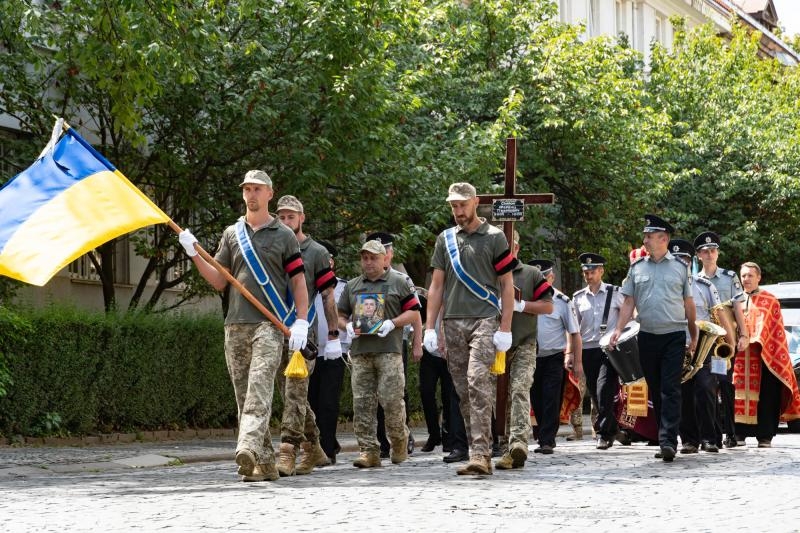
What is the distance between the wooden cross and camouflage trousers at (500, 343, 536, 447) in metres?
0.86

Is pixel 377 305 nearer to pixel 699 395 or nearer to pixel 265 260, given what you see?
pixel 265 260

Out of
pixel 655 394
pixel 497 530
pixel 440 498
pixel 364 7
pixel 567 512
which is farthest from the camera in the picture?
pixel 364 7

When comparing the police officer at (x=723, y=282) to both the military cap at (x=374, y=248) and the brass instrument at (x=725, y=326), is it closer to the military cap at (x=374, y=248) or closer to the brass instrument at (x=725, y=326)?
the brass instrument at (x=725, y=326)

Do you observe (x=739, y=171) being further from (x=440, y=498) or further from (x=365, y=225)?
(x=440, y=498)

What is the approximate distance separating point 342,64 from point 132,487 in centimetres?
877

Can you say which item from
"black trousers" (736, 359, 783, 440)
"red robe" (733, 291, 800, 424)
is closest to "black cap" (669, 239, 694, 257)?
"red robe" (733, 291, 800, 424)

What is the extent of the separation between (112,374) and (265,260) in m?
6.48

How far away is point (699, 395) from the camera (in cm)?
1397

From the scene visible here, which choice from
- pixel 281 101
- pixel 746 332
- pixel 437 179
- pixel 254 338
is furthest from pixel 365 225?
pixel 254 338

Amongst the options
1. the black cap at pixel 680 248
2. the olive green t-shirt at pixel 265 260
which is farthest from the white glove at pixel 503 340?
the black cap at pixel 680 248

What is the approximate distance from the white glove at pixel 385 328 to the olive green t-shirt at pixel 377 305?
0.05 meters

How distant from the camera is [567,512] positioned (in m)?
8.25

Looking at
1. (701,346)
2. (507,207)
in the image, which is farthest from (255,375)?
(701,346)

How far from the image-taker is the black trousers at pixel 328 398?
12328 millimetres
